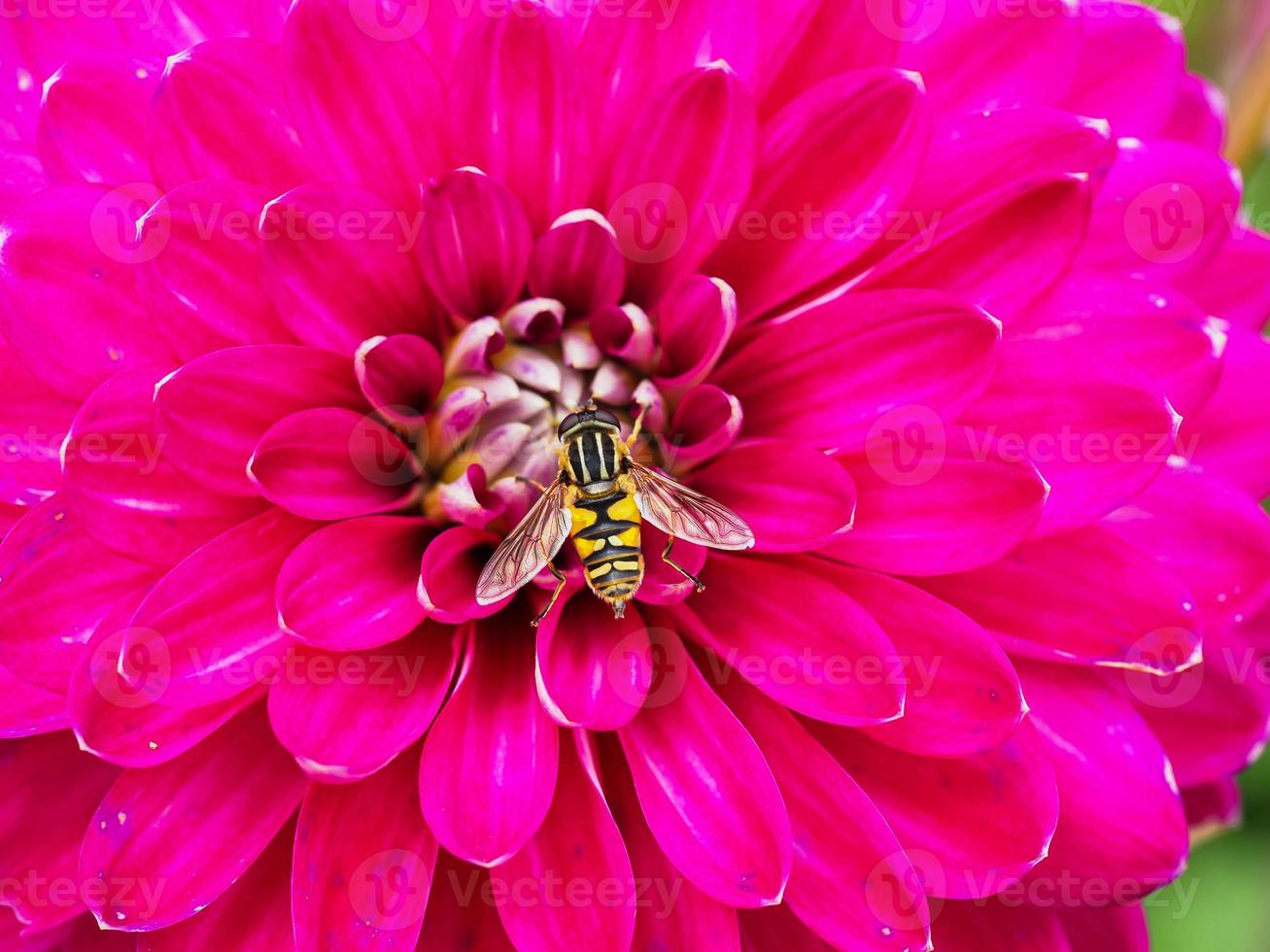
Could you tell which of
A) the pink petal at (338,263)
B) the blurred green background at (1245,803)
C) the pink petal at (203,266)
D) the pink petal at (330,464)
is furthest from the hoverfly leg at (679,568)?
the blurred green background at (1245,803)

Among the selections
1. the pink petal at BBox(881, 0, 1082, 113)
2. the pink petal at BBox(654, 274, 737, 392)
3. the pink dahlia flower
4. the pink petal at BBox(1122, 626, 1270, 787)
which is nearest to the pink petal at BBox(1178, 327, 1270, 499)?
the pink dahlia flower

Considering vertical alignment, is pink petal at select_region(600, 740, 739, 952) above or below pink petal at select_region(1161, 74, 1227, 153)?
below

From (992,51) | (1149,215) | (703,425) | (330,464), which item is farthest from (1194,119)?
(330,464)

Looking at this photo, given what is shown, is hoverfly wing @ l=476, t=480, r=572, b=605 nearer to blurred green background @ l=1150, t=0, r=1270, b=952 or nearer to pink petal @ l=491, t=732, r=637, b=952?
pink petal @ l=491, t=732, r=637, b=952

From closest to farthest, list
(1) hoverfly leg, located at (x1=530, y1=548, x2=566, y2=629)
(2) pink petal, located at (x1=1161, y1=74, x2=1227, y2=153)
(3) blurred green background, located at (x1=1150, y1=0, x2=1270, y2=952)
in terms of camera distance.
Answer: (1) hoverfly leg, located at (x1=530, y1=548, x2=566, y2=629) < (2) pink petal, located at (x1=1161, y1=74, x2=1227, y2=153) < (3) blurred green background, located at (x1=1150, y1=0, x2=1270, y2=952)

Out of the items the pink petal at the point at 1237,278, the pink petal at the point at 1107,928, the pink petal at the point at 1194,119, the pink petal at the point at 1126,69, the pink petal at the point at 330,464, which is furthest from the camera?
the pink petal at the point at 1194,119

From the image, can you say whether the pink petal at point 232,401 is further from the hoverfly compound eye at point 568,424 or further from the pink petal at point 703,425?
the pink petal at point 703,425
